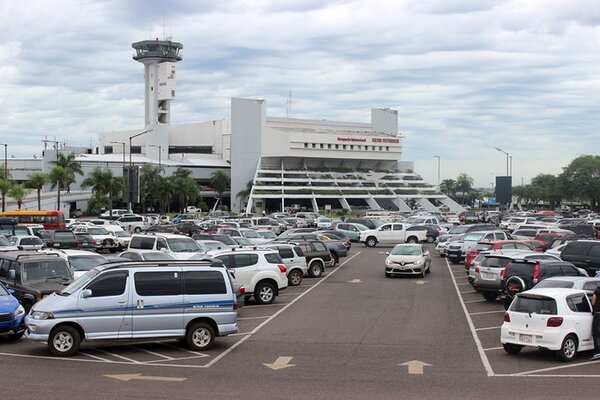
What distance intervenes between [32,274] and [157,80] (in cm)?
14144

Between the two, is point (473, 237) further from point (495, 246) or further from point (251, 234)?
point (251, 234)

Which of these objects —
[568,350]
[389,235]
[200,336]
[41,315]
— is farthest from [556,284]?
[389,235]

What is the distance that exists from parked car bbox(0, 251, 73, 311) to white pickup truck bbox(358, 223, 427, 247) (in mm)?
35902

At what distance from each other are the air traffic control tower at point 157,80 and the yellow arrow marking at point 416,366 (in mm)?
143942

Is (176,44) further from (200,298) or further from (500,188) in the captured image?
(200,298)

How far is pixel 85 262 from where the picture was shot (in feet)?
82.4

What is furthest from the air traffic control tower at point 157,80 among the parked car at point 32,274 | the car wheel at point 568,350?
the car wheel at point 568,350

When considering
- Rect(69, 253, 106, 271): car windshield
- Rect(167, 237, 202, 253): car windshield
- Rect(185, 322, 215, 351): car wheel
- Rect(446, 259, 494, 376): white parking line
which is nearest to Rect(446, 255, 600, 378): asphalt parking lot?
Rect(446, 259, 494, 376): white parking line

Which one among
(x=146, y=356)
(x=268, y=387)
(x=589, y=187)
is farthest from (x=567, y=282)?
(x=589, y=187)

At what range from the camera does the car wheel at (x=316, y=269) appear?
3369 centimetres

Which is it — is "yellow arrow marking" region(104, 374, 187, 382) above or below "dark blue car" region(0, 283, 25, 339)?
below

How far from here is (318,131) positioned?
159 m

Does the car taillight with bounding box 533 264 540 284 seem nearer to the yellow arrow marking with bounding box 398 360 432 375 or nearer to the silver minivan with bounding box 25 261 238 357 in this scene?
the yellow arrow marking with bounding box 398 360 432 375

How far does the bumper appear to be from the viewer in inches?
605
